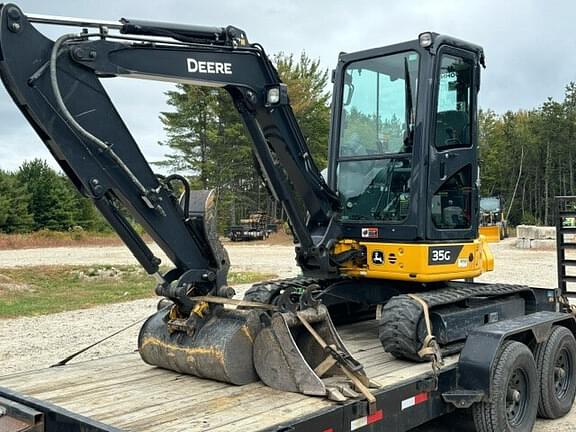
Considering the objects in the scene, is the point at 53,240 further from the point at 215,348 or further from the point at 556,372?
the point at 215,348

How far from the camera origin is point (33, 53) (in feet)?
13.8

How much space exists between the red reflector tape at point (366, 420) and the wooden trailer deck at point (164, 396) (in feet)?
0.67

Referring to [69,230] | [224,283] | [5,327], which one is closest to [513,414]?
[224,283]

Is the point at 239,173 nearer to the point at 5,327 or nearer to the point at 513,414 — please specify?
the point at 5,327

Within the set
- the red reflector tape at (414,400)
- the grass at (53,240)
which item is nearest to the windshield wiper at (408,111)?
the red reflector tape at (414,400)

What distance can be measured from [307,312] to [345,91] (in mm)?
3059

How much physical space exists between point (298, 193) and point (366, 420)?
7.70 ft

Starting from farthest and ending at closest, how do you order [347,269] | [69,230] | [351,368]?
[69,230], [347,269], [351,368]

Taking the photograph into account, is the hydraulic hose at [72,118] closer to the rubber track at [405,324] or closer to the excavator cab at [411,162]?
the rubber track at [405,324]

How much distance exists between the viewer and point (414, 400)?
4.78 m

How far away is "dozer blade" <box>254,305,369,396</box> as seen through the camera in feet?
14.5

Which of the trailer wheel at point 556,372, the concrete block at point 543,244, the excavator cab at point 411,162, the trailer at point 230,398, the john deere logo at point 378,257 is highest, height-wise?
the excavator cab at point 411,162

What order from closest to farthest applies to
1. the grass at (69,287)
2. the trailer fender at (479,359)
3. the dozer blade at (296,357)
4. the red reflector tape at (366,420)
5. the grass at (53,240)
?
the red reflector tape at (366,420) < the dozer blade at (296,357) < the trailer fender at (479,359) < the grass at (69,287) < the grass at (53,240)

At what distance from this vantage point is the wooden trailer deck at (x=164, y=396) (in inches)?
151
